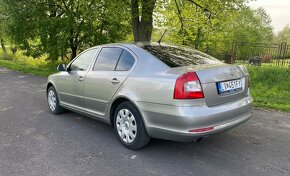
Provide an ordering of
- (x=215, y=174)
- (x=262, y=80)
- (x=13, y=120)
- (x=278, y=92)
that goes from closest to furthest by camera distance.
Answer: (x=215, y=174) < (x=13, y=120) < (x=278, y=92) < (x=262, y=80)

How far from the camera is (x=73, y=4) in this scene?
14906 mm

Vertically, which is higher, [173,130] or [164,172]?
[173,130]

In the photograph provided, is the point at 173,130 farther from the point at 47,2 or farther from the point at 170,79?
the point at 47,2

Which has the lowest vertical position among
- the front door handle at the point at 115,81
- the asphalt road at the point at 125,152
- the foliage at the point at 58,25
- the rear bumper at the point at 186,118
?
the asphalt road at the point at 125,152

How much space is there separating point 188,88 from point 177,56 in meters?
0.92

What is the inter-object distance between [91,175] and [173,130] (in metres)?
1.14

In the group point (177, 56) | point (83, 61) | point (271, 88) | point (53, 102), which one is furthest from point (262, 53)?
point (53, 102)

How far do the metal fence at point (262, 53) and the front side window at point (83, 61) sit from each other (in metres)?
9.78

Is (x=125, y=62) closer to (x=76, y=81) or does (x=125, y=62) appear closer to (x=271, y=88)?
(x=76, y=81)

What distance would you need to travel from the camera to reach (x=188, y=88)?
10.2 feet

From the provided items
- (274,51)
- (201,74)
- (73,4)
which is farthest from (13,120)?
(274,51)

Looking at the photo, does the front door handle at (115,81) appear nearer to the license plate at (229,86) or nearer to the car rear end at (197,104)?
the car rear end at (197,104)

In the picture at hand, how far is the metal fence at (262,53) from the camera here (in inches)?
485

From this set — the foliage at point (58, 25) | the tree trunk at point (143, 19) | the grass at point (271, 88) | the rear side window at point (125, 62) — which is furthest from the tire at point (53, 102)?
the foliage at point (58, 25)
